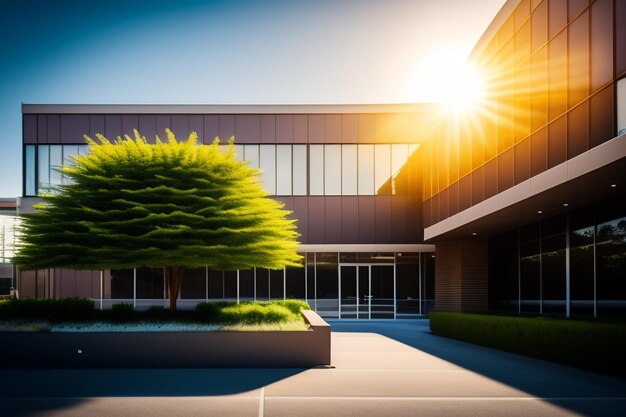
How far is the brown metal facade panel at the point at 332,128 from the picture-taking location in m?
32.7

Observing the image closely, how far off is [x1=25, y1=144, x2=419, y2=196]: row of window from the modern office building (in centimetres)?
8

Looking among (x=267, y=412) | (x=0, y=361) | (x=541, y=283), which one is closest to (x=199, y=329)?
(x=0, y=361)

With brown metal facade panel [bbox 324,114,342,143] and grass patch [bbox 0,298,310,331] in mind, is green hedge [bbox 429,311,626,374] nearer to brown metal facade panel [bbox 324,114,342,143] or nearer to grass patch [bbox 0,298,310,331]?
grass patch [bbox 0,298,310,331]

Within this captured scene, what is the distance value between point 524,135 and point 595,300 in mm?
5024

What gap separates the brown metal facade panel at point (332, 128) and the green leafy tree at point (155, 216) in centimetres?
1572

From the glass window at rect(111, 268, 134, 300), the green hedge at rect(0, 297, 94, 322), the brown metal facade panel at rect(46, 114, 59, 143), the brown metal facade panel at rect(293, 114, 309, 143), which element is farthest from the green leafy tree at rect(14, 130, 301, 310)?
the brown metal facade panel at rect(46, 114, 59, 143)

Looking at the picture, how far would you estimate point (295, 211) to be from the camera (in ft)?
106

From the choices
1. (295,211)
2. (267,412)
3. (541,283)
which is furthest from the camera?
(295,211)

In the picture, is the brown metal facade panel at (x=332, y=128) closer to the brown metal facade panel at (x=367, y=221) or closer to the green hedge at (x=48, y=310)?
the brown metal facade panel at (x=367, y=221)

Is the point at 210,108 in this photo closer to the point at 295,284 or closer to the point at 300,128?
the point at 300,128

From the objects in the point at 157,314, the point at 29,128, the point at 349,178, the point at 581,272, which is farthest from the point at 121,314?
the point at 29,128

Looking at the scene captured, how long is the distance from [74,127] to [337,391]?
2676 cm

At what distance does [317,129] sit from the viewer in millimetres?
32719

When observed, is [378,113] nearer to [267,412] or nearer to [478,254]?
[478,254]
